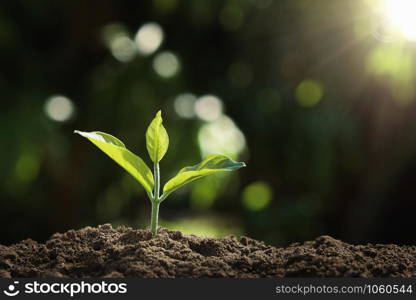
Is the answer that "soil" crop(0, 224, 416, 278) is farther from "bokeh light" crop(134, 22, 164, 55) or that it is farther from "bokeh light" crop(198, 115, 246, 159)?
"bokeh light" crop(134, 22, 164, 55)

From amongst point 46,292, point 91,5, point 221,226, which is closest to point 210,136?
point 221,226

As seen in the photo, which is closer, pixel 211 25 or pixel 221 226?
pixel 221 226

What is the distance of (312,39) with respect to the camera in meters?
2.91

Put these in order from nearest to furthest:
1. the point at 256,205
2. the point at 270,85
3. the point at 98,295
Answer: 1. the point at 98,295
2. the point at 256,205
3. the point at 270,85

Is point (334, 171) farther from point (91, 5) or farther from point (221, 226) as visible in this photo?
point (91, 5)

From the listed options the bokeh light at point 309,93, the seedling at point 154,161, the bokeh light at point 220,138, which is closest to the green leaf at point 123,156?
the seedling at point 154,161

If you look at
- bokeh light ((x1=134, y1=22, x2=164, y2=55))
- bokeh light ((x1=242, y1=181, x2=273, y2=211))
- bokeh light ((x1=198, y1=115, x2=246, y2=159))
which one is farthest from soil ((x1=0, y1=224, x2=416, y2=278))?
bokeh light ((x1=134, y1=22, x2=164, y2=55))

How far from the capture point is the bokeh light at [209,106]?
258 centimetres

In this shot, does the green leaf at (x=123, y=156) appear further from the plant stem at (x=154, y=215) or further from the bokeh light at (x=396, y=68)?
the bokeh light at (x=396, y=68)

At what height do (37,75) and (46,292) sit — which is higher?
(37,75)

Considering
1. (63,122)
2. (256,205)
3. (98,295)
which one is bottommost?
(98,295)

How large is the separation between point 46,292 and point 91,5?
9.56ft

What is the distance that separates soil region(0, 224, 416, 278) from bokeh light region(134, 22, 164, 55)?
2059 mm

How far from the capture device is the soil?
0.64 metres
